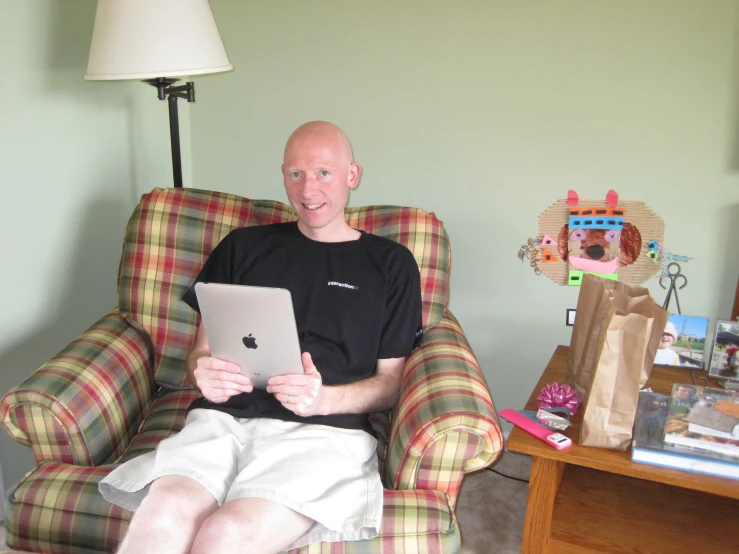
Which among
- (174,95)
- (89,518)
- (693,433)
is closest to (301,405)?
(89,518)

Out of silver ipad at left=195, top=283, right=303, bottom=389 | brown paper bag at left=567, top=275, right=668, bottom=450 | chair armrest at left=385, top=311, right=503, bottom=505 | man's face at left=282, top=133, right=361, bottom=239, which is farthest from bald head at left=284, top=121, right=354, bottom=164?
brown paper bag at left=567, top=275, right=668, bottom=450

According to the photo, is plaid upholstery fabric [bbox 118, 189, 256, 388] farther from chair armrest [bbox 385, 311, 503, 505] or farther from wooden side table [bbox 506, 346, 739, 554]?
wooden side table [bbox 506, 346, 739, 554]

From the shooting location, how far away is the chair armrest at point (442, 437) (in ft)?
4.47

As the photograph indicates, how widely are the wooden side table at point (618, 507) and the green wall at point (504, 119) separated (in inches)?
24.7

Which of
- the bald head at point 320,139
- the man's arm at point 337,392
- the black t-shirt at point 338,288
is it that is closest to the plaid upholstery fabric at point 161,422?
the black t-shirt at point 338,288

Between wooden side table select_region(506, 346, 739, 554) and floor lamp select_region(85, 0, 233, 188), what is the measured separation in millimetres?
1274

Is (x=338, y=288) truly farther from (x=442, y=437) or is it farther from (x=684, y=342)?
(x=684, y=342)

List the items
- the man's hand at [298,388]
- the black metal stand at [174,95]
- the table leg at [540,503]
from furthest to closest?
the black metal stand at [174,95], the table leg at [540,503], the man's hand at [298,388]

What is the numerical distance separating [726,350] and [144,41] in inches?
67.5

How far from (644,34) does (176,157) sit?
147 cm

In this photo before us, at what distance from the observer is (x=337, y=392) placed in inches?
58.1

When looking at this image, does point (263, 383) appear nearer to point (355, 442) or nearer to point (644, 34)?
point (355, 442)

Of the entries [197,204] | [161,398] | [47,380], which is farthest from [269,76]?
[47,380]

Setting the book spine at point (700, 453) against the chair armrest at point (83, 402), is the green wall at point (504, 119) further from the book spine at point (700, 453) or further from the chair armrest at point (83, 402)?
the chair armrest at point (83, 402)
